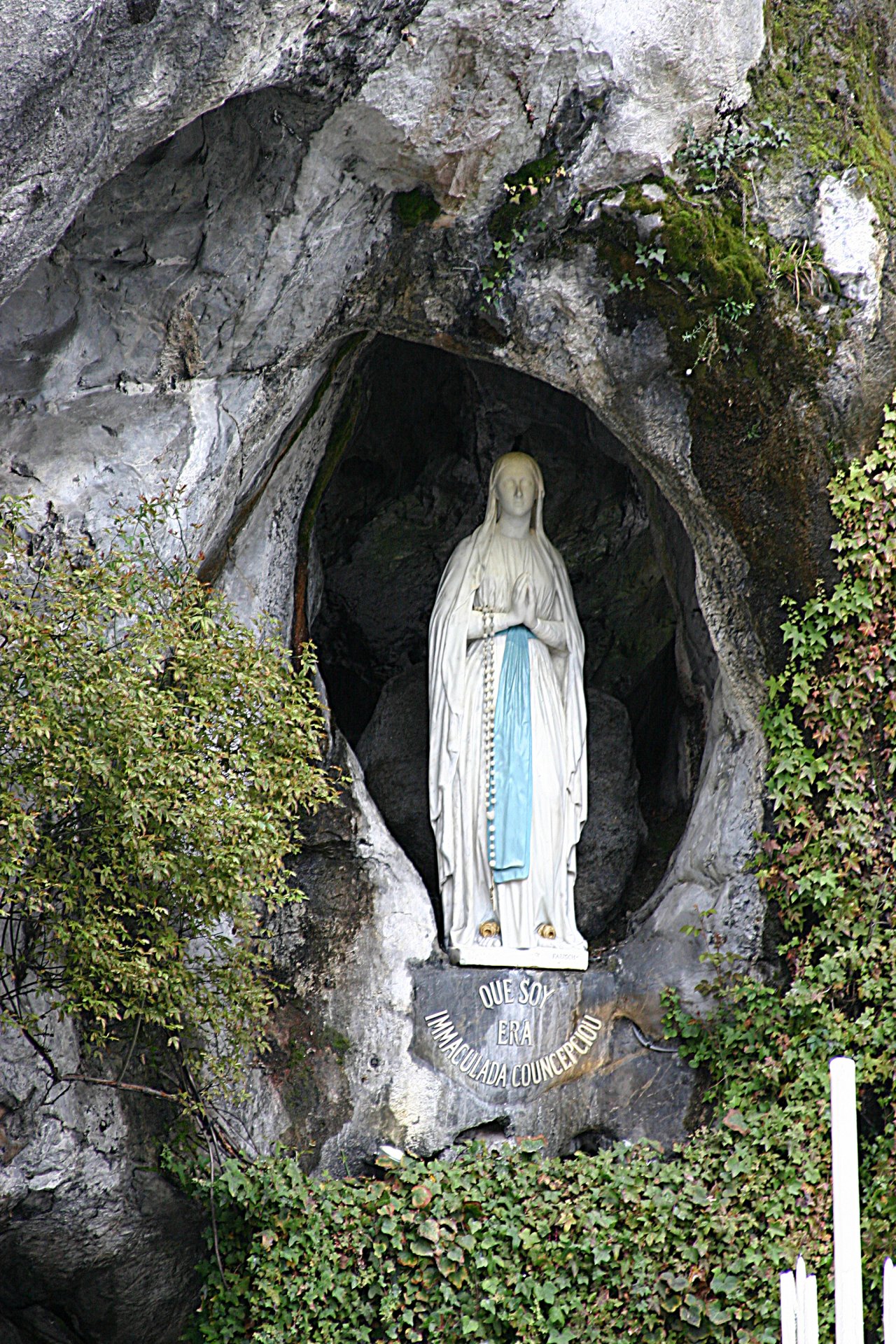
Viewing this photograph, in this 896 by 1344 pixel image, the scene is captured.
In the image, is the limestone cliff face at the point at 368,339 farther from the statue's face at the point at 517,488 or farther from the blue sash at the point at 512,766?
the statue's face at the point at 517,488

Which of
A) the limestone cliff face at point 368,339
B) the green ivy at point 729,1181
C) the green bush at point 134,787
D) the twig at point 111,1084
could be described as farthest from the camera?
the limestone cliff face at point 368,339

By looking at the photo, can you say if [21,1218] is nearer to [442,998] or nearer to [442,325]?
[442,998]

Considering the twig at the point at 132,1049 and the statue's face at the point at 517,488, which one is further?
the statue's face at the point at 517,488

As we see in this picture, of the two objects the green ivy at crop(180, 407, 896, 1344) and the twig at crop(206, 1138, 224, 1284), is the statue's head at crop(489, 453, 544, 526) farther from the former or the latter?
the twig at crop(206, 1138, 224, 1284)

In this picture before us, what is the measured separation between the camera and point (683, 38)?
6098 mm

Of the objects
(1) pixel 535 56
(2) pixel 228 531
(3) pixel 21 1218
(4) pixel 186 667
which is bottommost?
(3) pixel 21 1218

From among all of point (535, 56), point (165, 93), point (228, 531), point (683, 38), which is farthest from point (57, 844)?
point (683, 38)

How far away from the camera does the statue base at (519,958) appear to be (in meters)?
6.51

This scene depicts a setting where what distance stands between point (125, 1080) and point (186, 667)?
162 centimetres

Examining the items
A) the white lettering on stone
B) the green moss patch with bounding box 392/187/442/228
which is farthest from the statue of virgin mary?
the green moss patch with bounding box 392/187/442/228

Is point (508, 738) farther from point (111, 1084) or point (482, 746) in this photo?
point (111, 1084)

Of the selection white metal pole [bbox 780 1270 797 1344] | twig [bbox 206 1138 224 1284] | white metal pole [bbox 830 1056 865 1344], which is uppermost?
white metal pole [bbox 830 1056 865 1344]

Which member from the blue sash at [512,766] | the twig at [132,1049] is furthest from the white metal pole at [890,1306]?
the blue sash at [512,766]

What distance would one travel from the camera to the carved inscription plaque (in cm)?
645
